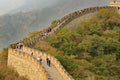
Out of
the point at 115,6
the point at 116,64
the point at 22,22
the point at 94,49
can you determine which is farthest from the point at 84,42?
the point at 22,22

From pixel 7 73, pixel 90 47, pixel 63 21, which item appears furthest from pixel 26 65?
pixel 63 21

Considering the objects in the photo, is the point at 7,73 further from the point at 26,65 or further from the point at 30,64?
the point at 30,64

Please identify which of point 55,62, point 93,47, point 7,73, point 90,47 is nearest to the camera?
point 55,62

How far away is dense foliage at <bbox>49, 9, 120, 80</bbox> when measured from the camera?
5306 cm

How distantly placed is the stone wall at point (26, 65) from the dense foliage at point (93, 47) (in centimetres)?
374

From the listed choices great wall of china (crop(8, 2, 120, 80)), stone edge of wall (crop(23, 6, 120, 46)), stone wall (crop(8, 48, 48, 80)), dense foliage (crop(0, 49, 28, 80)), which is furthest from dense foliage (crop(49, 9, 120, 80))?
dense foliage (crop(0, 49, 28, 80))

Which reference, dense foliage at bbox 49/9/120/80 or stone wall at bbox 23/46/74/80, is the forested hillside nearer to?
dense foliage at bbox 49/9/120/80

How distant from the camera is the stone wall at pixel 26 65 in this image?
43.1 metres

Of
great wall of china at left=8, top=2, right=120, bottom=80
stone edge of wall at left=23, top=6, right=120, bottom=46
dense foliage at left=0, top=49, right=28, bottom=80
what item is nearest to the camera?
great wall of china at left=8, top=2, right=120, bottom=80

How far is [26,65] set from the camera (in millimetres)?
47938

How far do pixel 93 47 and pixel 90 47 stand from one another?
914 millimetres

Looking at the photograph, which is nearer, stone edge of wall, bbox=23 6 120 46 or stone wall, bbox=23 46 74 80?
stone wall, bbox=23 46 74 80

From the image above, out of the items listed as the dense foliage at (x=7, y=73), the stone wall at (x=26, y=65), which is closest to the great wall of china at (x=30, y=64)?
the stone wall at (x=26, y=65)

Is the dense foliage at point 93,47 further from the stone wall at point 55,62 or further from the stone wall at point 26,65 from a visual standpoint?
the stone wall at point 26,65
